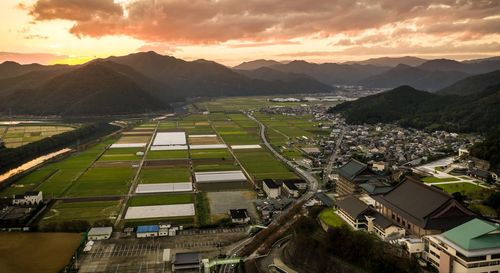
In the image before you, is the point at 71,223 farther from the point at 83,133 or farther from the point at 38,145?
the point at 83,133

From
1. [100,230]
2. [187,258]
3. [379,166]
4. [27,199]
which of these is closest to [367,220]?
[187,258]

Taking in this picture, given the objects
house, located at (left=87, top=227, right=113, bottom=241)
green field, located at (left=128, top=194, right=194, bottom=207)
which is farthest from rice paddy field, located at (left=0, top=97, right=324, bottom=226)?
house, located at (left=87, top=227, right=113, bottom=241)

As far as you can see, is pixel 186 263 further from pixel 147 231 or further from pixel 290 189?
pixel 290 189

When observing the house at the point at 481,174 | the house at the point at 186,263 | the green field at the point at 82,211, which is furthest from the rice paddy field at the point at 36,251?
the house at the point at 481,174

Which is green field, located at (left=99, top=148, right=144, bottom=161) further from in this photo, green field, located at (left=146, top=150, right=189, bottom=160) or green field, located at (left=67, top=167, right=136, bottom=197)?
green field, located at (left=67, top=167, right=136, bottom=197)

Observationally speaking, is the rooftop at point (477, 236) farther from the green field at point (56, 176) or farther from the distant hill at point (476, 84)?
the distant hill at point (476, 84)

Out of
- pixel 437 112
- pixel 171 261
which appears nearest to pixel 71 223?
pixel 171 261

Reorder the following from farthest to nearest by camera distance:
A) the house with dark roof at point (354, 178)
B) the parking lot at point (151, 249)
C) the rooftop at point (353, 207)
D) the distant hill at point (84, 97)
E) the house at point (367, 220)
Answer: the distant hill at point (84, 97) → the house with dark roof at point (354, 178) → the rooftop at point (353, 207) → the parking lot at point (151, 249) → the house at point (367, 220)
